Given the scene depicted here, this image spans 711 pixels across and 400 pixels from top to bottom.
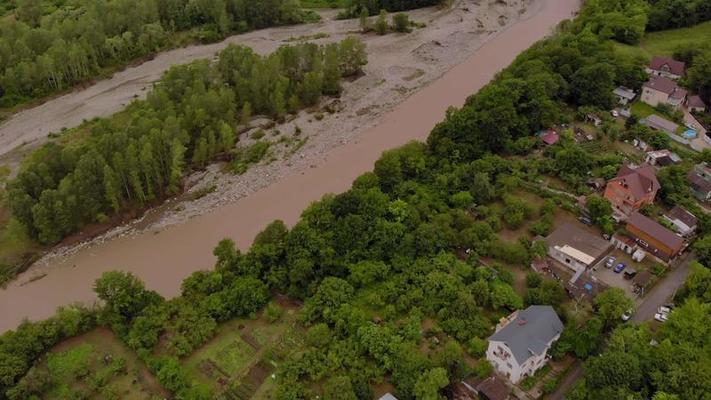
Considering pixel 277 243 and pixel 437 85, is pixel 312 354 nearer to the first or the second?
pixel 277 243

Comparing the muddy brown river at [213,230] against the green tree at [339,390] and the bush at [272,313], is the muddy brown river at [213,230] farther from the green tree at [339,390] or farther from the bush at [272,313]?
the green tree at [339,390]

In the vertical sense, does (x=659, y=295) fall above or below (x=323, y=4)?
below

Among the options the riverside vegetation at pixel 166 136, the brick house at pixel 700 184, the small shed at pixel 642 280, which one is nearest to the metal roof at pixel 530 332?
the small shed at pixel 642 280

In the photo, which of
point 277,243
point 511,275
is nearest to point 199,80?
point 277,243

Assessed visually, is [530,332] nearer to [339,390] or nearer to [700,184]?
Result: [339,390]

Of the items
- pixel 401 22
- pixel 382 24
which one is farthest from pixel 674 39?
pixel 382 24

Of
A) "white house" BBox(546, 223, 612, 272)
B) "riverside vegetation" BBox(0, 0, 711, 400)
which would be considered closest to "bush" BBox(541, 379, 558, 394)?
"riverside vegetation" BBox(0, 0, 711, 400)

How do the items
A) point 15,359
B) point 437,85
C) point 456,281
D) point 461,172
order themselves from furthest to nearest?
point 437,85 → point 461,172 → point 456,281 → point 15,359
